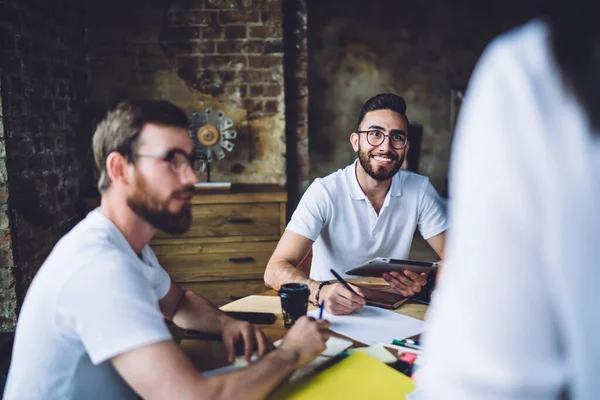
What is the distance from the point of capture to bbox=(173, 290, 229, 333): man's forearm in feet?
4.54

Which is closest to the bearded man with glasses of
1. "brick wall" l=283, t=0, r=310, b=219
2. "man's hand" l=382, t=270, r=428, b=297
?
"man's hand" l=382, t=270, r=428, b=297

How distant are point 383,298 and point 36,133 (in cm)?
213

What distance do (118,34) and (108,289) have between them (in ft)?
9.68

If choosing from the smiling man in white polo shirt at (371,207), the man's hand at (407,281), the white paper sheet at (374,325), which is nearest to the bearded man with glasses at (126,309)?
the white paper sheet at (374,325)

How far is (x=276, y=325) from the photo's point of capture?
1439 mm

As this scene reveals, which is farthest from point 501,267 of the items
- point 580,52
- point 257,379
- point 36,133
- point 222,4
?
point 222,4

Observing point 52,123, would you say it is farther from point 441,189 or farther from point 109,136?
point 441,189

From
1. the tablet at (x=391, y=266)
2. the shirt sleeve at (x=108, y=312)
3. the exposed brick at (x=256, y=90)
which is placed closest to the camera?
the shirt sleeve at (x=108, y=312)

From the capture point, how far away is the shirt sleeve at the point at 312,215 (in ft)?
→ 6.99

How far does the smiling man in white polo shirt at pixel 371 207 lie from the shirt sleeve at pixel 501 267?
170 centimetres

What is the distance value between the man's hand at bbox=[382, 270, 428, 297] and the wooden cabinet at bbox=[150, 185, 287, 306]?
159cm

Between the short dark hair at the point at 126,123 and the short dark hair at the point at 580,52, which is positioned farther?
the short dark hair at the point at 126,123

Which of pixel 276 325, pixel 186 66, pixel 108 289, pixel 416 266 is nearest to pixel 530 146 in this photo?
pixel 108 289

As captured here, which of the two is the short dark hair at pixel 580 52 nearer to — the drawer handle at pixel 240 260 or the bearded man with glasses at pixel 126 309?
the bearded man with glasses at pixel 126 309
